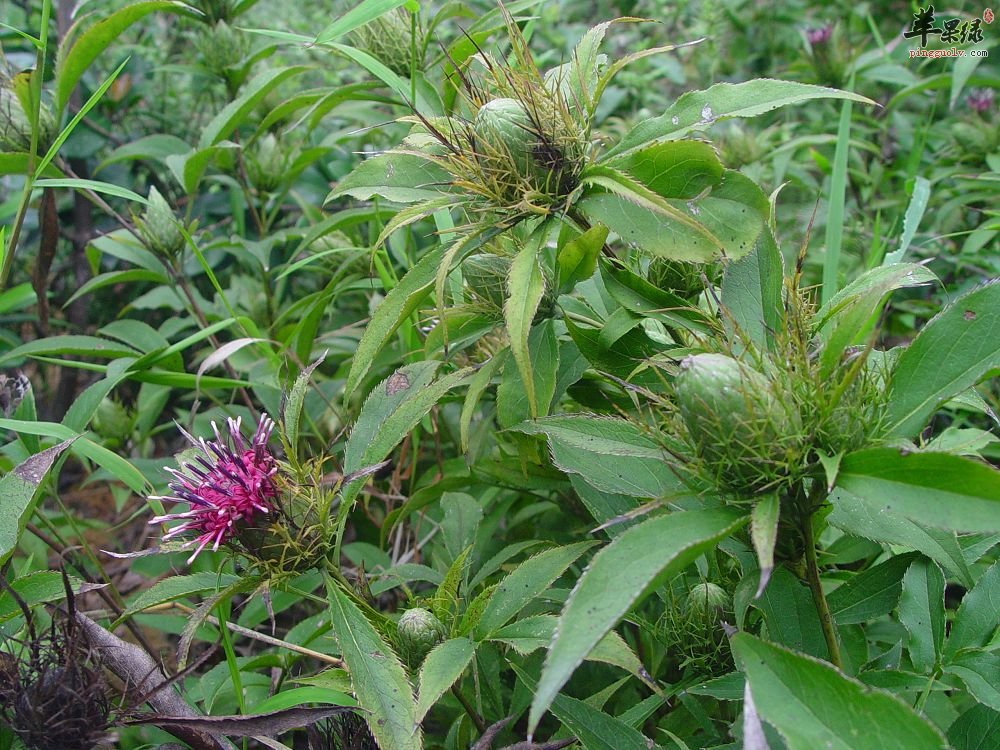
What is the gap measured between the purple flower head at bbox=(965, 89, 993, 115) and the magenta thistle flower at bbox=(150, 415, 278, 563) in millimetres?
2424

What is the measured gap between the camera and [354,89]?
1929 mm

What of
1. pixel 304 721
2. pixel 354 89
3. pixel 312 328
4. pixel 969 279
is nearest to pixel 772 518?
pixel 304 721

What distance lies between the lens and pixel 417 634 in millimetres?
1319

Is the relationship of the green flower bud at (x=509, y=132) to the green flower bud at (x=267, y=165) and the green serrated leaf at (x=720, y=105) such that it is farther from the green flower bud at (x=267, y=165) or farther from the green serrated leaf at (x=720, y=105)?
the green flower bud at (x=267, y=165)

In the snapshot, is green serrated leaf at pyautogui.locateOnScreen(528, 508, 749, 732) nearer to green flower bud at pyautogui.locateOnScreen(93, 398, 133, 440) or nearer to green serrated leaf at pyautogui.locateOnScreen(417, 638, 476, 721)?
green serrated leaf at pyautogui.locateOnScreen(417, 638, 476, 721)

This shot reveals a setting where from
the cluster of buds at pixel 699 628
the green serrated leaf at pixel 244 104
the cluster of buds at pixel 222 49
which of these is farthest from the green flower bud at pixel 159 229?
the cluster of buds at pixel 699 628

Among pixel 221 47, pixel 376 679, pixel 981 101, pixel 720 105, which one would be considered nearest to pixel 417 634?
pixel 376 679

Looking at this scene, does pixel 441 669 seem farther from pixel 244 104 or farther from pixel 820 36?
pixel 820 36

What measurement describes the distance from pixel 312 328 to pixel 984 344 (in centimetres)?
137

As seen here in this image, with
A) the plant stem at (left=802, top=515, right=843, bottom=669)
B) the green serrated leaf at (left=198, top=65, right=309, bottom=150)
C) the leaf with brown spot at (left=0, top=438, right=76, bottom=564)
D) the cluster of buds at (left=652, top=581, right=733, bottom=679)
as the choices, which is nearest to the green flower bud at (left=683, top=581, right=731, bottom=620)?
the cluster of buds at (left=652, top=581, right=733, bottom=679)

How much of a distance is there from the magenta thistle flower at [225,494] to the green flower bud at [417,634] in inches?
10.6

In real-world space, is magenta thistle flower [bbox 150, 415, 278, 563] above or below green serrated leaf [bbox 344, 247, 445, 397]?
below

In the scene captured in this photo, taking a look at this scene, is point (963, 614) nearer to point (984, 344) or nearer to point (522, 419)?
point (984, 344)

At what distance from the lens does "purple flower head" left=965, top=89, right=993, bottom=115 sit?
268 cm
